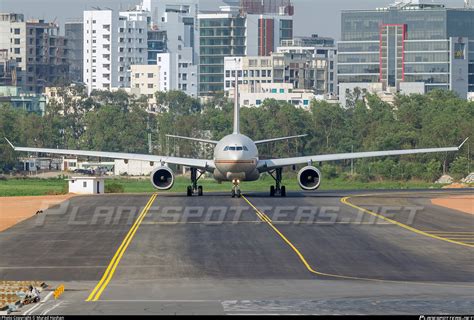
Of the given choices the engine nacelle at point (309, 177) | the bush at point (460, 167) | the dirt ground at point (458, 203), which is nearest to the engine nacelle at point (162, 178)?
the engine nacelle at point (309, 177)

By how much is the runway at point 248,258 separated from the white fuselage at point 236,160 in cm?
345

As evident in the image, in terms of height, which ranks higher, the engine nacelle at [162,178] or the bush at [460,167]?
the engine nacelle at [162,178]

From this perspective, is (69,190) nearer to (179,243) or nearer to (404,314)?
(179,243)

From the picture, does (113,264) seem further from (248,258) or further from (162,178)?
(162,178)

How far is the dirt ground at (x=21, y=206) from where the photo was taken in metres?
73.1

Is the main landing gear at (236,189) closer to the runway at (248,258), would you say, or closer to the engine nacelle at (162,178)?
the engine nacelle at (162,178)

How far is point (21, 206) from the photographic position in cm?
8725

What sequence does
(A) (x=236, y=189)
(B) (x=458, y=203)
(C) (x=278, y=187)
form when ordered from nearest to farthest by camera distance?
(B) (x=458, y=203), (A) (x=236, y=189), (C) (x=278, y=187)

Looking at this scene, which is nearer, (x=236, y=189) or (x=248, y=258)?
(x=248, y=258)

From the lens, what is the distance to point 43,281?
142 ft

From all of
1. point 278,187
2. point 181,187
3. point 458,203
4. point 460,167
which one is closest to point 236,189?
point 278,187

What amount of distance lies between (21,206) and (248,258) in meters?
39.2

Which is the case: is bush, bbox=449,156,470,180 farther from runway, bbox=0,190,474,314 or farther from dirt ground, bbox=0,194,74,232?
runway, bbox=0,190,474,314

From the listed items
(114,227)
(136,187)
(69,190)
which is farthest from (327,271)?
(136,187)
